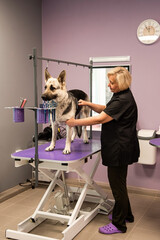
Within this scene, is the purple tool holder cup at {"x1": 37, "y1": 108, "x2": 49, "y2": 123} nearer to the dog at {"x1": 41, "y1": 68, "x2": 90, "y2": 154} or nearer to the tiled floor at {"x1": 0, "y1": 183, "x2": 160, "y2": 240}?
the dog at {"x1": 41, "y1": 68, "x2": 90, "y2": 154}

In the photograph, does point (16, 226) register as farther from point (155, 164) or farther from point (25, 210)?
point (155, 164)

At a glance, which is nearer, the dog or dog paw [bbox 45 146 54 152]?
the dog

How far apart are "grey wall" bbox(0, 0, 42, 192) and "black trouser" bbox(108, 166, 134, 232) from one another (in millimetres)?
1571

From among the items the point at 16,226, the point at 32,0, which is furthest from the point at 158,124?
the point at 32,0

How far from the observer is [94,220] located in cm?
312

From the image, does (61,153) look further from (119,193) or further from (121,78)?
(121,78)

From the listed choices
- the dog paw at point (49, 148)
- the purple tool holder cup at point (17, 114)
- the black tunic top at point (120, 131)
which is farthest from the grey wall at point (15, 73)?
the black tunic top at point (120, 131)

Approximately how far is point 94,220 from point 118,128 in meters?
1.08

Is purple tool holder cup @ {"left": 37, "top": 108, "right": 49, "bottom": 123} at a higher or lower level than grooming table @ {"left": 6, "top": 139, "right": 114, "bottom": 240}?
higher

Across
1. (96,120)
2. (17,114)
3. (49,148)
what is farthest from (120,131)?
(17,114)

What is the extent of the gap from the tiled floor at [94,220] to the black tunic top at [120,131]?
0.70 metres

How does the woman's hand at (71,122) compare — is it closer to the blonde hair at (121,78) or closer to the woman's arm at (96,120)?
the woman's arm at (96,120)

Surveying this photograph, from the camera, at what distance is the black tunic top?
259cm

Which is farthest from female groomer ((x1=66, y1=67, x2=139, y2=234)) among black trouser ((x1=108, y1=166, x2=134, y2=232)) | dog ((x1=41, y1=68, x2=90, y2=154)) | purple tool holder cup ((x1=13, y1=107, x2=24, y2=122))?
purple tool holder cup ((x1=13, y1=107, x2=24, y2=122))
